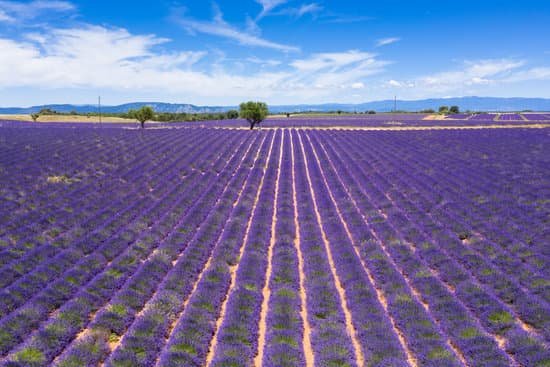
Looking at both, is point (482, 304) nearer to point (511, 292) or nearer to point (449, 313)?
point (449, 313)

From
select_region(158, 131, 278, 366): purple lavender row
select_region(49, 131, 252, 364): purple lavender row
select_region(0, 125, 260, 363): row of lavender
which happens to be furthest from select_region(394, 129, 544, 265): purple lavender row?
select_region(0, 125, 260, 363): row of lavender

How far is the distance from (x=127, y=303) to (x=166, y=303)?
82 cm

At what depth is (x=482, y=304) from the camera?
796cm

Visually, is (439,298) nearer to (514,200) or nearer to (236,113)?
(514,200)

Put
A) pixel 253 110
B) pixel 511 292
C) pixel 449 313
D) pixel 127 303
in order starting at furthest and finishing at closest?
pixel 253 110 < pixel 511 292 < pixel 127 303 < pixel 449 313

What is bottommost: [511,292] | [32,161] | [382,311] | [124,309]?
[382,311]

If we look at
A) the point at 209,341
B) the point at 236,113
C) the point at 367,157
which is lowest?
the point at 209,341

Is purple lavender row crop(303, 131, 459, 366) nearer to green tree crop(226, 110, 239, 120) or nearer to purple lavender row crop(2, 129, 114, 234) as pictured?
purple lavender row crop(2, 129, 114, 234)

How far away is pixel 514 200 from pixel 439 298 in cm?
991

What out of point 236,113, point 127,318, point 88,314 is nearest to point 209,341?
point 127,318

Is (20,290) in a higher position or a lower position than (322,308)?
higher

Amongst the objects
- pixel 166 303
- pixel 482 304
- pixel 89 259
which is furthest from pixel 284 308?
pixel 89 259

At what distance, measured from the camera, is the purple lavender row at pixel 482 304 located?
21.5 feet

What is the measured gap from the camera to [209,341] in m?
7.12
